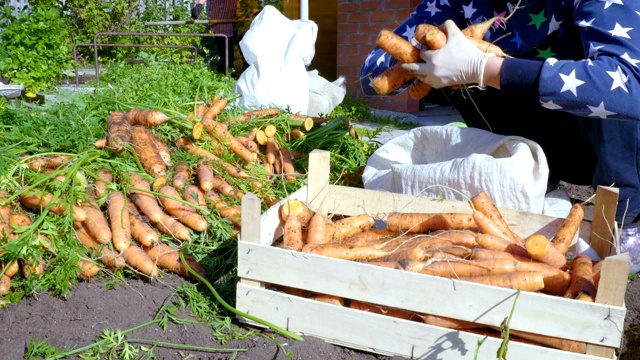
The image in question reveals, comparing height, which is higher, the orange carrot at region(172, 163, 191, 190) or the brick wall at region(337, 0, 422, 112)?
the brick wall at region(337, 0, 422, 112)

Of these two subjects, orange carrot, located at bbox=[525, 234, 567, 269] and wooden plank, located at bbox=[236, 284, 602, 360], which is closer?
wooden plank, located at bbox=[236, 284, 602, 360]

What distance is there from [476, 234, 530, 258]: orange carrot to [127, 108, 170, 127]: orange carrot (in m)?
1.63

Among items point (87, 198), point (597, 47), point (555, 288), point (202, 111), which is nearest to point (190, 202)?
point (87, 198)

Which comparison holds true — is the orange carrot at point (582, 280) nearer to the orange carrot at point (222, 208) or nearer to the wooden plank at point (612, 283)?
the wooden plank at point (612, 283)

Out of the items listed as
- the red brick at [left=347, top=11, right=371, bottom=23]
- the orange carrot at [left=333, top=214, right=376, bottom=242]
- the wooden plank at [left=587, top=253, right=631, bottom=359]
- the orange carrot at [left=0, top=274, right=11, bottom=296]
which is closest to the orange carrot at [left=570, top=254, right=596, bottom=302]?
the wooden plank at [left=587, top=253, right=631, bottom=359]

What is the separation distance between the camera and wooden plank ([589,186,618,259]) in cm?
221

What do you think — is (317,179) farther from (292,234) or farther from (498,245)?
(498,245)

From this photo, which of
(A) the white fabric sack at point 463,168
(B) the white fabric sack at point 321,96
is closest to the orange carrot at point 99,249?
(A) the white fabric sack at point 463,168

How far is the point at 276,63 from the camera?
501cm

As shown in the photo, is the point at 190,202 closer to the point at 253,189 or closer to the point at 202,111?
the point at 253,189

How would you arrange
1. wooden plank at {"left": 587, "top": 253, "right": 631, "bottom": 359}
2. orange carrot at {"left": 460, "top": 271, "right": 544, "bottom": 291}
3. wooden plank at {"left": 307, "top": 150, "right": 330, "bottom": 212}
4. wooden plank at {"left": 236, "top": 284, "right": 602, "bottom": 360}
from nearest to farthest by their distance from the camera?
wooden plank at {"left": 587, "top": 253, "right": 631, "bottom": 359}
wooden plank at {"left": 236, "top": 284, "right": 602, "bottom": 360}
orange carrot at {"left": 460, "top": 271, "right": 544, "bottom": 291}
wooden plank at {"left": 307, "top": 150, "right": 330, "bottom": 212}

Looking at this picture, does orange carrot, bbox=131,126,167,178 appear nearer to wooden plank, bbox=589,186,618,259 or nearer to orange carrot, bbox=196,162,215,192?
orange carrot, bbox=196,162,215,192

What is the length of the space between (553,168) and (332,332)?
158 cm

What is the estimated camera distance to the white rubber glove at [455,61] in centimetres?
241
